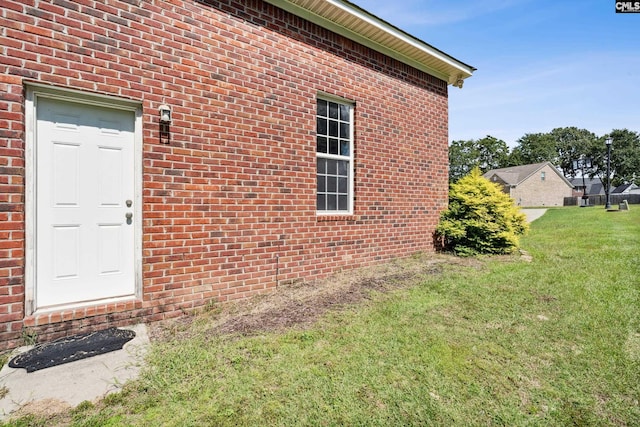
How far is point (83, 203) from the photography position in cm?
330

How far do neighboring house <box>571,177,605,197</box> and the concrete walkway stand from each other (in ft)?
259

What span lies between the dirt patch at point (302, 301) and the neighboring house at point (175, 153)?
0.24 metres

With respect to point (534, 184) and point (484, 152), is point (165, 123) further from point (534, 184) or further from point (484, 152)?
point (484, 152)

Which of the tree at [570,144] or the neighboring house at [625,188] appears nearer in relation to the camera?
the neighboring house at [625,188]

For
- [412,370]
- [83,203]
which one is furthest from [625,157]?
[83,203]

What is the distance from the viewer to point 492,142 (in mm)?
60781

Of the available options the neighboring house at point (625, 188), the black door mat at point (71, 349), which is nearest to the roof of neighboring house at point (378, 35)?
the black door mat at point (71, 349)

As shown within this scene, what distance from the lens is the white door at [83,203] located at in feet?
10.3

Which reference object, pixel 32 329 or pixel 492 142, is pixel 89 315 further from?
pixel 492 142

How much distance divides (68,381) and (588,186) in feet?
290

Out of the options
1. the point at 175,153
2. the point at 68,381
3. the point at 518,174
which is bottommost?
the point at 68,381

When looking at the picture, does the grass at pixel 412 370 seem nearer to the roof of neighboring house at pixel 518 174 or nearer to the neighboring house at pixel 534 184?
the neighboring house at pixel 534 184

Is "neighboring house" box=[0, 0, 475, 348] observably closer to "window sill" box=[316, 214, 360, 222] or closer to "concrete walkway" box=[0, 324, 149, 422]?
"window sill" box=[316, 214, 360, 222]

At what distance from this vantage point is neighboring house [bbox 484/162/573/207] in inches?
1583
